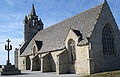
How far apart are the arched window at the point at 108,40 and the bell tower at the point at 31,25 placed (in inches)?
1037

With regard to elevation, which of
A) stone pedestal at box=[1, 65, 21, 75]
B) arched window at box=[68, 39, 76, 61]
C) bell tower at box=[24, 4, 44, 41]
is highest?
bell tower at box=[24, 4, 44, 41]

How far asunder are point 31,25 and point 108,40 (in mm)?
27689

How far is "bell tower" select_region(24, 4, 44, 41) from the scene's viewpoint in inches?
1708

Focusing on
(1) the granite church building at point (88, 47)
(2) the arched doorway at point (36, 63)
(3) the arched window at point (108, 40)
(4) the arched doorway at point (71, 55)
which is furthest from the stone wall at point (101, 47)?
(2) the arched doorway at point (36, 63)

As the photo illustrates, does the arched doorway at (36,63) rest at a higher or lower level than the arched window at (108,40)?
lower

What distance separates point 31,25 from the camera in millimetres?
44062

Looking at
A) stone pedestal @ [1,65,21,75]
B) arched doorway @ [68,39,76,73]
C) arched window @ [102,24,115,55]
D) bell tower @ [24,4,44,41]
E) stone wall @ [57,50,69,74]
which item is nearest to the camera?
arched window @ [102,24,115,55]

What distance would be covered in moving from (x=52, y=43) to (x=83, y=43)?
31.5 feet

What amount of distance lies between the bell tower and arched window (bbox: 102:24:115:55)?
26.3 metres

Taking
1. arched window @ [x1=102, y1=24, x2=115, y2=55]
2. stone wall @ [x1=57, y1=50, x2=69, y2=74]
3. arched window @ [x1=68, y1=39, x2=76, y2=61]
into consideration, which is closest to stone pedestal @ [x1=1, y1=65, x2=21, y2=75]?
stone wall @ [x1=57, y1=50, x2=69, y2=74]

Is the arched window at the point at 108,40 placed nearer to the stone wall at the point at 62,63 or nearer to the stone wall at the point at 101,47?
the stone wall at the point at 101,47

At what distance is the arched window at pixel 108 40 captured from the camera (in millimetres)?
21214

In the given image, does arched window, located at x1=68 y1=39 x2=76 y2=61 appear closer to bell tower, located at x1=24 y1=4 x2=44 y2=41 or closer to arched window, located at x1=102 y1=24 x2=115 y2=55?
arched window, located at x1=102 y1=24 x2=115 y2=55

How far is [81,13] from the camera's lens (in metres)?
26.9
